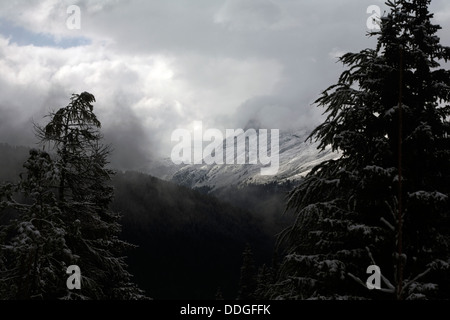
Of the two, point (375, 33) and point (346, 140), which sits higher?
point (375, 33)

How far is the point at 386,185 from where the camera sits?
795 centimetres

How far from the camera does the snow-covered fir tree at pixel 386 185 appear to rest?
7.79 m

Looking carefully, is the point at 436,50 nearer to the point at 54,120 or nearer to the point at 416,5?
the point at 416,5

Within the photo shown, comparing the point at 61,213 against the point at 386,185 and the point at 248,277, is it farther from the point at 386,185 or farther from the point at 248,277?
the point at 248,277

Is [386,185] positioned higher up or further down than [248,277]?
higher up

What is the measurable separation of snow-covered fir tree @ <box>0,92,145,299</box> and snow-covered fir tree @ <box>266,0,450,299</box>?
16.7 ft

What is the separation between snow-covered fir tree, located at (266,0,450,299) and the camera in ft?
25.6

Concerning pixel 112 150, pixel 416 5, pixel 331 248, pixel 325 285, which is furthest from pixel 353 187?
pixel 112 150

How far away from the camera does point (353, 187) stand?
8.56 meters

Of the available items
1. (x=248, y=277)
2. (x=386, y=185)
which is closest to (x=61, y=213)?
(x=386, y=185)

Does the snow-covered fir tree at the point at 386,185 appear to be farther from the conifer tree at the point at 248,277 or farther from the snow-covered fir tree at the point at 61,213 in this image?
the conifer tree at the point at 248,277

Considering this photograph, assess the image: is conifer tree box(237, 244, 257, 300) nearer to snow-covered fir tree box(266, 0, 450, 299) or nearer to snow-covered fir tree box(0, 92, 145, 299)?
snow-covered fir tree box(0, 92, 145, 299)

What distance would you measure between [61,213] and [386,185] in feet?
22.7
